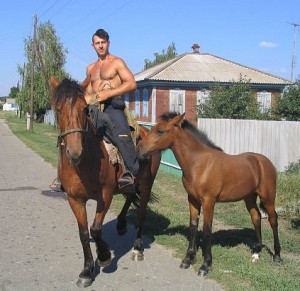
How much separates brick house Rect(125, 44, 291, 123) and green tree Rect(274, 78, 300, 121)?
11.4 m

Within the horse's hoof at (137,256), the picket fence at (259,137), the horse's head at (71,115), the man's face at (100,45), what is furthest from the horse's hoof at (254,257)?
the picket fence at (259,137)

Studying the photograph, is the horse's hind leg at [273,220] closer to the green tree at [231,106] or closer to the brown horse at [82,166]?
the brown horse at [82,166]

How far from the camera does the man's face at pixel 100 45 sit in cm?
523

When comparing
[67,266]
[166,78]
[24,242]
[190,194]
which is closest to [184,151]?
[190,194]

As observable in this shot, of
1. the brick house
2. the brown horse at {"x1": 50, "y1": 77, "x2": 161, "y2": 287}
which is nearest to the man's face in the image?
the brown horse at {"x1": 50, "y1": 77, "x2": 161, "y2": 287}

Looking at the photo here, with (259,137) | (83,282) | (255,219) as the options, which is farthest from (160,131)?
(259,137)

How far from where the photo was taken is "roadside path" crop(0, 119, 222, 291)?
474 cm

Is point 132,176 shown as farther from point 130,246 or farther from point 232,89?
point 232,89

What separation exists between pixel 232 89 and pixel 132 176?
12547 mm

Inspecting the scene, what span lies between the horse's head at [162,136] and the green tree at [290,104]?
1223 centimetres

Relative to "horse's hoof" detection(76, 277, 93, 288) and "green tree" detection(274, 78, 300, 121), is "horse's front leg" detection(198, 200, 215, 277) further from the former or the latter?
"green tree" detection(274, 78, 300, 121)

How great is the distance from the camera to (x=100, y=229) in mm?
4961

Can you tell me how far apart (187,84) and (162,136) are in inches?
998

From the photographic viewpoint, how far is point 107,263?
513cm
